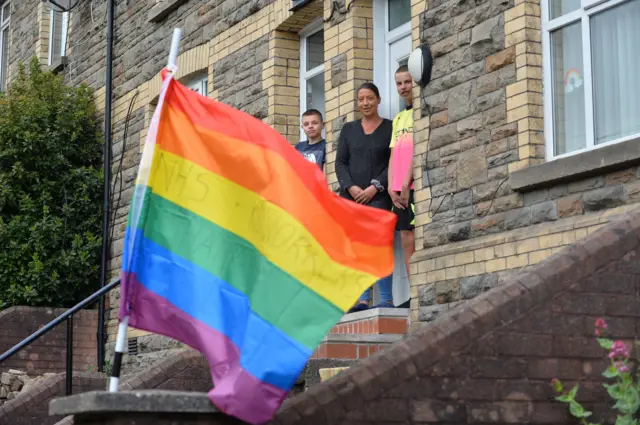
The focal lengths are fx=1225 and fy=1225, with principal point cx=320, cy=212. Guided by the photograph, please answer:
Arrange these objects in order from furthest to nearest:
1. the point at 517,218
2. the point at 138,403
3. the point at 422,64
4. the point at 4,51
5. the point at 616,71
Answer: the point at 4,51 < the point at 422,64 < the point at 517,218 < the point at 616,71 < the point at 138,403

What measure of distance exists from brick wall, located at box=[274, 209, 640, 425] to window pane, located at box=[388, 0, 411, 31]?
5.22m

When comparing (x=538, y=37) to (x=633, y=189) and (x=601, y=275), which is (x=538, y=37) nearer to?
(x=633, y=189)

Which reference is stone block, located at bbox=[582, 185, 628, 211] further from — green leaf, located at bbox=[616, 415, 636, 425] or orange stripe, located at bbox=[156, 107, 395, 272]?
orange stripe, located at bbox=[156, 107, 395, 272]

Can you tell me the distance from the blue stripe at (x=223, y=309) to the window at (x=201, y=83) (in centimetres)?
904

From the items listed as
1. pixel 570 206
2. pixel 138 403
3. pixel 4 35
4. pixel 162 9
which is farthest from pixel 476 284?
pixel 4 35

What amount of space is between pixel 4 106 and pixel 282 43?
558 cm

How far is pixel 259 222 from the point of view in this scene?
6.20 m

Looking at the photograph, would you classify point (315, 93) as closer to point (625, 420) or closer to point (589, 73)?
point (589, 73)

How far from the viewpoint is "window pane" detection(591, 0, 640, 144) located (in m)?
8.81

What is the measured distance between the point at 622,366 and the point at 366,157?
16.4ft

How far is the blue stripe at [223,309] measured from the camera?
5.82m

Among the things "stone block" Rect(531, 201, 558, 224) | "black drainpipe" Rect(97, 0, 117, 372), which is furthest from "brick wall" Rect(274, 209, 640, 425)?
"black drainpipe" Rect(97, 0, 117, 372)

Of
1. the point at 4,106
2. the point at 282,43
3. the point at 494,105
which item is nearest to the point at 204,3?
the point at 282,43

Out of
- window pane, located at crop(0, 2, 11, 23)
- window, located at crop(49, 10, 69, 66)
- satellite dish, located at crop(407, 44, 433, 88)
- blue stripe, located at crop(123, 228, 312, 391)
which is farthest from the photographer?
window pane, located at crop(0, 2, 11, 23)
